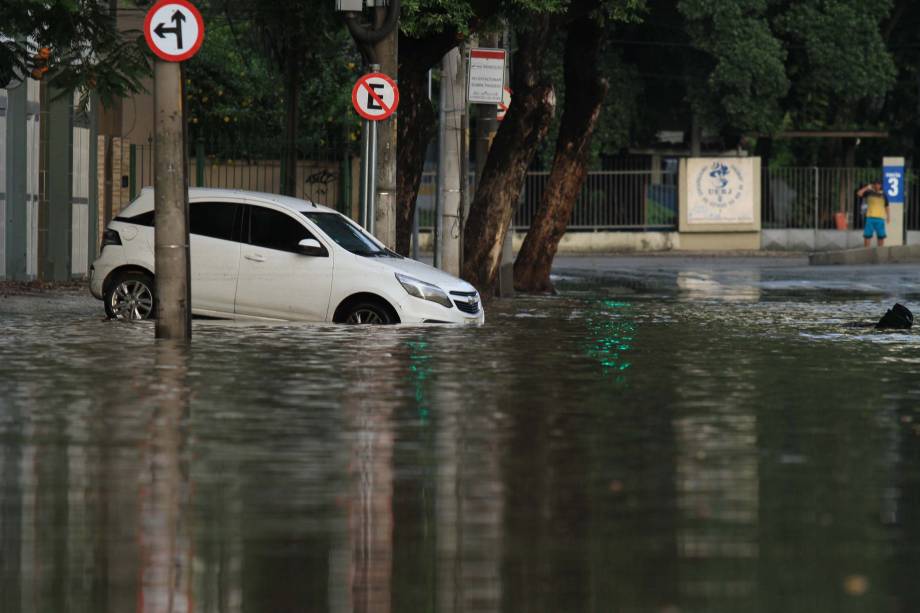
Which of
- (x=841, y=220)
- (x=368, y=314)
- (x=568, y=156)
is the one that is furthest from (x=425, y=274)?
(x=841, y=220)

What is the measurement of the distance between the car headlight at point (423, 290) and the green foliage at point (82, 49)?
18.8 feet

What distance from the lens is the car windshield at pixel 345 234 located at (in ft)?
69.3

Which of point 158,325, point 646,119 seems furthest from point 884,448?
point 646,119

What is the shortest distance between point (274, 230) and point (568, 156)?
13.3 meters

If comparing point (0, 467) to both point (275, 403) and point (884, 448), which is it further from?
point (884, 448)

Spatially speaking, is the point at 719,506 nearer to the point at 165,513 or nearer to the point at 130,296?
the point at 165,513

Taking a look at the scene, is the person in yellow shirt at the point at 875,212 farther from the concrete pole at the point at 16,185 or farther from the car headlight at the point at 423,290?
the car headlight at the point at 423,290

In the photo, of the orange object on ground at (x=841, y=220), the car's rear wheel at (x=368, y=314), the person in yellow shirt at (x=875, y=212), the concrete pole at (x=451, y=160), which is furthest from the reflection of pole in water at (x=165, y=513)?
the orange object on ground at (x=841, y=220)

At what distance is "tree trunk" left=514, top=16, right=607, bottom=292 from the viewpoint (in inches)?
1324

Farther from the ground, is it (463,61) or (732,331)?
(463,61)

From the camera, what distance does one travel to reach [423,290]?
68.1 ft

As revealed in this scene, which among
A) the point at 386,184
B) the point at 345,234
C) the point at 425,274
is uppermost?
the point at 386,184

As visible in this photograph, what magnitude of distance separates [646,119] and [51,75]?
128 feet

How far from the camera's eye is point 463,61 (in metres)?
30.5
